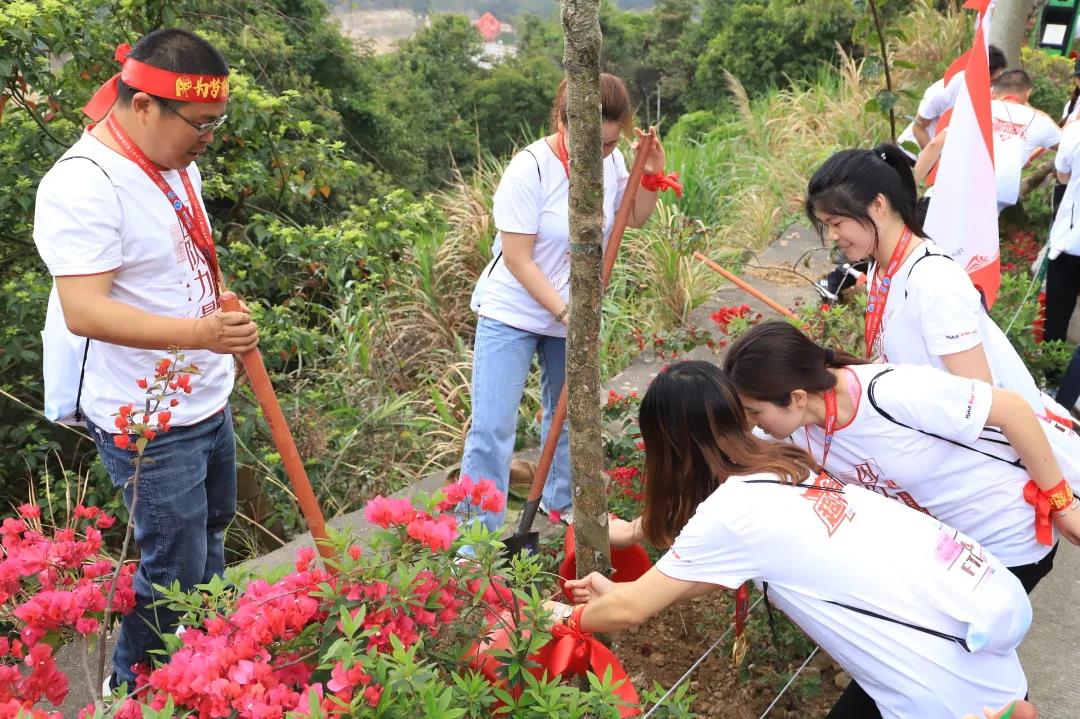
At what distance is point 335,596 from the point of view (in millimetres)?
1586

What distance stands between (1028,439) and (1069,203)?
8.91 feet

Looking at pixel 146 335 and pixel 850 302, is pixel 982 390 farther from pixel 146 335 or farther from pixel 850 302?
pixel 850 302

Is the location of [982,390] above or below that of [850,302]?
above

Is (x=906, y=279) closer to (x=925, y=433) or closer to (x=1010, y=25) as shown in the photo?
(x=925, y=433)

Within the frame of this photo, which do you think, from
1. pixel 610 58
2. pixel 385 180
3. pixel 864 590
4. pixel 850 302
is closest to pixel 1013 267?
pixel 850 302

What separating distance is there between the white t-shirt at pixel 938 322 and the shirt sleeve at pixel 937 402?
0.26 meters

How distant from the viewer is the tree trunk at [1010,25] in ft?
22.3

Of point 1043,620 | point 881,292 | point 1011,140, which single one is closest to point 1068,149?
point 1011,140

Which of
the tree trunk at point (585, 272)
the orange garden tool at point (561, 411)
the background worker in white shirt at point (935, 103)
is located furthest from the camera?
the background worker in white shirt at point (935, 103)

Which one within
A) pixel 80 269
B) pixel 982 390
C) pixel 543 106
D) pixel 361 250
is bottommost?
pixel 543 106

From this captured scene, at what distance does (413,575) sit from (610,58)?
22612mm

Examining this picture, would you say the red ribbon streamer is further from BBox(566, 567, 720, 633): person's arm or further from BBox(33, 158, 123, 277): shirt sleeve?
BBox(33, 158, 123, 277): shirt sleeve

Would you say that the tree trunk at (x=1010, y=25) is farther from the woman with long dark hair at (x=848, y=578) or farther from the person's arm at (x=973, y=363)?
the woman with long dark hair at (x=848, y=578)

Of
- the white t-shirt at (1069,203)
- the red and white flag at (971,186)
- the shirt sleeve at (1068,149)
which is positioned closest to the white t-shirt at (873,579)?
the red and white flag at (971,186)
